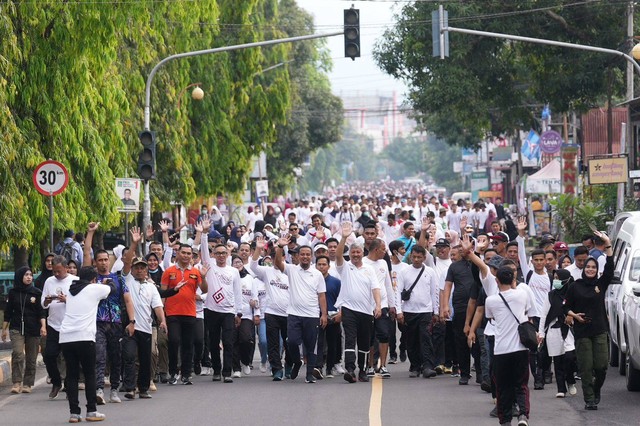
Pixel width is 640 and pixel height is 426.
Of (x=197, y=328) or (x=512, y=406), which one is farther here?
(x=197, y=328)

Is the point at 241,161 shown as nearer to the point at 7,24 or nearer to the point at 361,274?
the point at 7,24

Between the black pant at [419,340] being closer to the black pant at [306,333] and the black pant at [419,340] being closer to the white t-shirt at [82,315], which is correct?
the black pant at [306,333]

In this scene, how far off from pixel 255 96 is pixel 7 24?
2179 centimetres

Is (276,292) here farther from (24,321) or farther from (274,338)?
(24,321)

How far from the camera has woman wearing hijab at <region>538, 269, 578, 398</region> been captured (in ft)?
47.9

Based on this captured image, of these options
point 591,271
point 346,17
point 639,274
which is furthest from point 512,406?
point 346,17

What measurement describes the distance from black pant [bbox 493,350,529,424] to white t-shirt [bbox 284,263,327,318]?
16.1 ft

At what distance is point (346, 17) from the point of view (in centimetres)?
2620

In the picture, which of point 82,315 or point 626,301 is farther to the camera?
point 626,301

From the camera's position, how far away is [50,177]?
66.0ft

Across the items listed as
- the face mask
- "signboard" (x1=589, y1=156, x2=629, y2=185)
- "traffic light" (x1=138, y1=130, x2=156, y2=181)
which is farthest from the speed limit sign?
"signboard" (x1=589, y1=156, x2=629, y2=185)

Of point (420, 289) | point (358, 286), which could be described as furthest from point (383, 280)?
point (420, 289)

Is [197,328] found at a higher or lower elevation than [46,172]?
lower

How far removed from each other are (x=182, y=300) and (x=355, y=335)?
2.22 m
